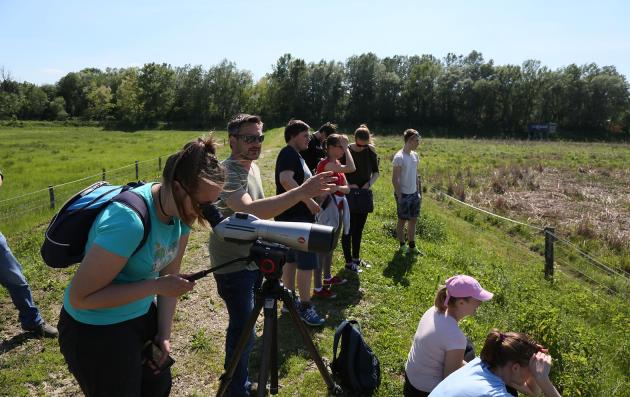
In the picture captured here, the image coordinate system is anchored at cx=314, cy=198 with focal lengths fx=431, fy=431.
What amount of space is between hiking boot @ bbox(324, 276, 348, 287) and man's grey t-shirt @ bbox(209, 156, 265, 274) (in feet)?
8.48

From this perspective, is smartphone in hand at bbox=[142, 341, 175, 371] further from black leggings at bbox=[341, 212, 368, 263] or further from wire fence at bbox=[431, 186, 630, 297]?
wire fence at bbox=[431, 186, 630, 297]

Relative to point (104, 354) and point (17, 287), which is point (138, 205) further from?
point (17, 287)

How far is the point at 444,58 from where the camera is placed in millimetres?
89250

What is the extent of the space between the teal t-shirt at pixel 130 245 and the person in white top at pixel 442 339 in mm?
1909

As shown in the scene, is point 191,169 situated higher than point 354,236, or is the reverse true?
point 191,169

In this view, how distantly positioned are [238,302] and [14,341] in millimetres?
2896

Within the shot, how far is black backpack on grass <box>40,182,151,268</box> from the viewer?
187 centimetres

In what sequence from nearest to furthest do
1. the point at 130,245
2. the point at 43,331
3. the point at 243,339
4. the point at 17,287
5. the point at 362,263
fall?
the point at 130,245 < the point at 243,339 < the point at 17,287 < the point at 43,331 < the point at 362,263

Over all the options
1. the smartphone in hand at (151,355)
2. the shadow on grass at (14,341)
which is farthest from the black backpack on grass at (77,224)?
the shadow on grass at (14,341)

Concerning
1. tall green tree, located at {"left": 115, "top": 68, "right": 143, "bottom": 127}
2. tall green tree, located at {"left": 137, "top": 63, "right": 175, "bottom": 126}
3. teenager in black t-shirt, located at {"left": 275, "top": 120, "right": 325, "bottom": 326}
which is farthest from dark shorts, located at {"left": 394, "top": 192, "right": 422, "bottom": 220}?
tall green tree, located at {"left": 137, "top": 63, "right": 175, "bottom": 126}

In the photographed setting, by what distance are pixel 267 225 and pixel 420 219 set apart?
7.33 metres

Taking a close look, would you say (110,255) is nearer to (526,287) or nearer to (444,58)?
(526,287)

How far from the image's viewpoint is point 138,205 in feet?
6.23

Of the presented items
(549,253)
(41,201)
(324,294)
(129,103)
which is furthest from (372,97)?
(324,294)
